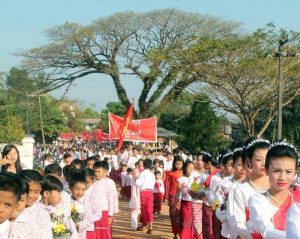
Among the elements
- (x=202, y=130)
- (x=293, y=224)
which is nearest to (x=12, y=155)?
(x=293, y=224)

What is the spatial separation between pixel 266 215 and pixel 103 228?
21.3ft

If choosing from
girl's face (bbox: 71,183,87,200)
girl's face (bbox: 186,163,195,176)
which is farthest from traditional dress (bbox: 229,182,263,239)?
girl's face (bbox: 186,163,195,176)

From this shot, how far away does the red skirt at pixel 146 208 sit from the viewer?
588 inches

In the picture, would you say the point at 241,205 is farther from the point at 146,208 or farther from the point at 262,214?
the point at 146,208

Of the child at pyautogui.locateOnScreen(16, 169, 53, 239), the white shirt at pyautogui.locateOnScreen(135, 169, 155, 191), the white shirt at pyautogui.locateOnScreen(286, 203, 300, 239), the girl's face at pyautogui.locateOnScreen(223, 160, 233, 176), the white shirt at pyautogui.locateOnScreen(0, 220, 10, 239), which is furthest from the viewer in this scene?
the white shirt at pyautogui.locateOnScreen(135, 169, 155, 191)

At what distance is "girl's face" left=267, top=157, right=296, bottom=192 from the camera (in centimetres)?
425

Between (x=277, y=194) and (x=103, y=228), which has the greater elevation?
(x=277, y=194)

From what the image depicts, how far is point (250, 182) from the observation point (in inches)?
226

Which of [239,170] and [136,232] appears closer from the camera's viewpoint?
[239,170]

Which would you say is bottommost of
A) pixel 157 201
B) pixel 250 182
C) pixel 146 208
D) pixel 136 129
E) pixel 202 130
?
pixel 146 208

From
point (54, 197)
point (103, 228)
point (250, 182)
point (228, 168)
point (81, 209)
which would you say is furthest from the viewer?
point (103, 228)

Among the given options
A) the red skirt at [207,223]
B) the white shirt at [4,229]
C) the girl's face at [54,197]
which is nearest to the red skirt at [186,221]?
the red skirt at [207,223]

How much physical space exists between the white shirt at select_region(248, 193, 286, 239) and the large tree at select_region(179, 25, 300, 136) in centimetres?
1872

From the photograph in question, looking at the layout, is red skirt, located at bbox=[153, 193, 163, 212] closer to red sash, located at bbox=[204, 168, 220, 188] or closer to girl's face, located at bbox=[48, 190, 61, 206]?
red sash, located at bbox=[204, 168, 220, 188]
